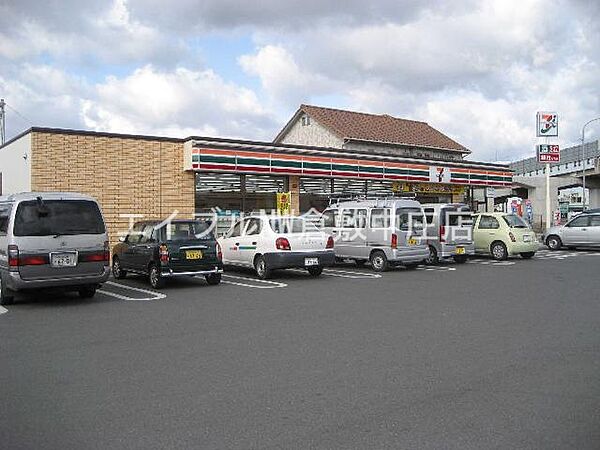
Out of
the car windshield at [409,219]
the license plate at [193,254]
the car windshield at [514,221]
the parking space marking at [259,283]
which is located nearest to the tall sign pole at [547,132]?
the car windshield at [514,221]

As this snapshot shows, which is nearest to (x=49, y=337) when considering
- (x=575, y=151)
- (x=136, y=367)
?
(x=136, y=367)

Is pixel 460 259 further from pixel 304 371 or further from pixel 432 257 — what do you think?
pixel 304 371

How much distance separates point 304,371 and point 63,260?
6136 millimetres

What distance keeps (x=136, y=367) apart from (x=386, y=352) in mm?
2685

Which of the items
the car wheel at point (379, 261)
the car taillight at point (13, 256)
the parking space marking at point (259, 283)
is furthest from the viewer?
the car wheel at point (379, 261)

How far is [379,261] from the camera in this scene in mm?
15828

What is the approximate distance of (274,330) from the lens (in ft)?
25.7

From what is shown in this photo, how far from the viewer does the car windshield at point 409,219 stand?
15.5 meters

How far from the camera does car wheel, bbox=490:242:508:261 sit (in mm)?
19078

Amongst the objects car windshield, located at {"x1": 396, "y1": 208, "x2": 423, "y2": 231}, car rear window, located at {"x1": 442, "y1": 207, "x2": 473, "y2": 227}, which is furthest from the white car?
car rear window, located at {"x1": 442, "y1": 207, "x2": 473, "y2": 227}

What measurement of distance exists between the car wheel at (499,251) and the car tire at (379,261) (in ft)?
17.7

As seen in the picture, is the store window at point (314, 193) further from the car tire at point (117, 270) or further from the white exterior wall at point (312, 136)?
the white exterior wall at point (312, 136)

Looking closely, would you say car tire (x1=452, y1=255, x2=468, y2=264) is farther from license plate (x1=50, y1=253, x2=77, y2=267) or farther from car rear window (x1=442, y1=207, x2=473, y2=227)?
license plate (x1=50, y1=253, x2=77, y2=267)

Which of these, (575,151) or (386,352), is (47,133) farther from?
(575,151)
